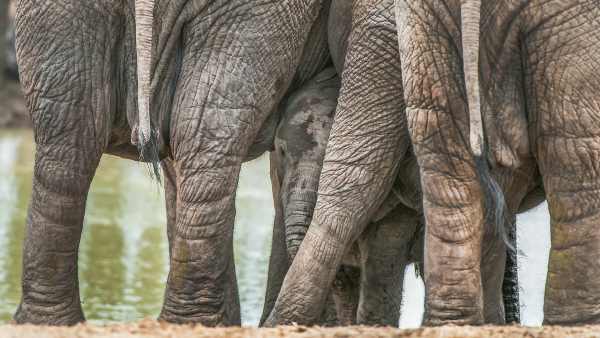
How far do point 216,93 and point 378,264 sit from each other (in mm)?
1428

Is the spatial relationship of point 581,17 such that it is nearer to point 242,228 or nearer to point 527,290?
point 527,290

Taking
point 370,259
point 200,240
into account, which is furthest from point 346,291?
point 200,240

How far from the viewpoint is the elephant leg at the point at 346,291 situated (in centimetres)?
887

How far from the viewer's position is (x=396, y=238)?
852 cm

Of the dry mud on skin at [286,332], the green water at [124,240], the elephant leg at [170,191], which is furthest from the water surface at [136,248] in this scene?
the dry mud on skin at [286,332]

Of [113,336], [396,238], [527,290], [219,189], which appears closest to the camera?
[113,336]

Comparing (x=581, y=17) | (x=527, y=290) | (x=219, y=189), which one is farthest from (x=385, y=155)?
(x=527, y=290)

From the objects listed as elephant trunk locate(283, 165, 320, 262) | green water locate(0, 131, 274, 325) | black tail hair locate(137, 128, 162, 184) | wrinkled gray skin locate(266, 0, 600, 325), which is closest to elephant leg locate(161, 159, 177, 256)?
green water locate(0, 131, 274, 325)

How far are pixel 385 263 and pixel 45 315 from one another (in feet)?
5.98

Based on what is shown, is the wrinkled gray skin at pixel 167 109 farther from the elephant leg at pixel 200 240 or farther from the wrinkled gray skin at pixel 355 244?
the wrinkled gray skin at pixel 355 244

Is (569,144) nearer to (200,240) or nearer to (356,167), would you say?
(356,167)

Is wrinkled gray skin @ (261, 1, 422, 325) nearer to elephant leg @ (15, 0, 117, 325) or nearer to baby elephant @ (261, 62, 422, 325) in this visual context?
baby elephant @ (261, 62, 422, 325)

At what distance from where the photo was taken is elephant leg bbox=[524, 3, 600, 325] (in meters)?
6.77

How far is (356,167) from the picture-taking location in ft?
25.6
